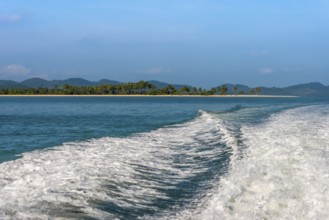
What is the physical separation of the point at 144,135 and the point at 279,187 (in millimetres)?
13533

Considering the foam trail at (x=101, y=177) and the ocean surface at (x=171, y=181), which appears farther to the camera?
the foam trail at (x=101, y=177)

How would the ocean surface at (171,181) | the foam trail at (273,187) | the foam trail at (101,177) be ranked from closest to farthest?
the foam trail at (273,187), the ocean surface at (171,181), the foam trail at (101,177)

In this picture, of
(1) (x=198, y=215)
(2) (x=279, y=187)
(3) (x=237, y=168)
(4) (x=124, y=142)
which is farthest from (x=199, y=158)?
(1) (x=198, y=215)

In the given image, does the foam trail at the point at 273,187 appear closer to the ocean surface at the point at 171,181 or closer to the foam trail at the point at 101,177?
the ocean surface at the point at 171,181

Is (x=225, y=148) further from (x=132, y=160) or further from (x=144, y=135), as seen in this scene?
(x=144, y=135)

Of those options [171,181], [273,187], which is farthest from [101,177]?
[273,187]

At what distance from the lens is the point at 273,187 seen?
9.77 metres

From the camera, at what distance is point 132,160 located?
14469 mm

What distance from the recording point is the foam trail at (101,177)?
8.61 meters

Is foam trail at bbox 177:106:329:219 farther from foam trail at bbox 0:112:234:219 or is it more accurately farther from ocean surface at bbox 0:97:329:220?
foam trail at bbox 0:112:234:219

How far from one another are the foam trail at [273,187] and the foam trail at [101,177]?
99cm

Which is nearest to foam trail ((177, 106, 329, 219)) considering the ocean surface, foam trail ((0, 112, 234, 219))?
the ocean surface

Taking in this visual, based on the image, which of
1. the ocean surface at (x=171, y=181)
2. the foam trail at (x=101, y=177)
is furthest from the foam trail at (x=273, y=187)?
the foam trail at (x=101, y=177)

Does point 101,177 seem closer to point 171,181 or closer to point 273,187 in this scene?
point 171,181
